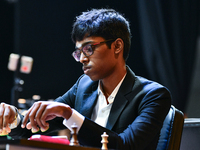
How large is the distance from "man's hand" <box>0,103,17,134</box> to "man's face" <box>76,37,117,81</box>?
523mm

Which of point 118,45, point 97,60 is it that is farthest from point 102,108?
point 118,45

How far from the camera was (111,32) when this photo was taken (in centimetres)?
175

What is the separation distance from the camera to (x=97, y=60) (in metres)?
1.66

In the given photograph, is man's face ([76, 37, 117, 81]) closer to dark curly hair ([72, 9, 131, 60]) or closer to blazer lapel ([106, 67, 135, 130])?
dark curly hair ([72, 9, 131, 60])

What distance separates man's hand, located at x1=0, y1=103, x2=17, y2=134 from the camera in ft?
4.15

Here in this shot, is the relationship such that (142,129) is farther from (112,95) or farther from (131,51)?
(131,51)

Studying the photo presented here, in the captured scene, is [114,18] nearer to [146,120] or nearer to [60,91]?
[146,120]

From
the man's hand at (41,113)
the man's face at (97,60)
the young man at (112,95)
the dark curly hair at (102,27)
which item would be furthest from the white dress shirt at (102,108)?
the man's hand at (41,113)

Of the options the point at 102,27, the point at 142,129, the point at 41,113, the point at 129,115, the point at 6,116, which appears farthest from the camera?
the point at 102,27

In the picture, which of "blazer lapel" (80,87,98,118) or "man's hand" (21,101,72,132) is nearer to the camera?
"man's hand" (21,101,72,132)

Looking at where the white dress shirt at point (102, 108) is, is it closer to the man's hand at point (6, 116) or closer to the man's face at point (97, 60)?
the man's face at point (97, 60)

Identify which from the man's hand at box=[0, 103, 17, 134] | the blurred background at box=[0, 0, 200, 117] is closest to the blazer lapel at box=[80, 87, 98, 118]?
the man's hand at box=[0, 103, 17, 134]

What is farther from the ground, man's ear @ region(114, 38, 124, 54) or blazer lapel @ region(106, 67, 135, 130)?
man's ear @ region(114, 38, 124, 54)

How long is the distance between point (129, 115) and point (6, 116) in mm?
712
